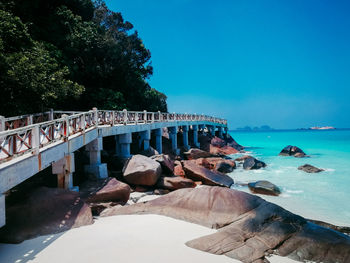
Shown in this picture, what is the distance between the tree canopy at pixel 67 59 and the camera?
9.23 metres

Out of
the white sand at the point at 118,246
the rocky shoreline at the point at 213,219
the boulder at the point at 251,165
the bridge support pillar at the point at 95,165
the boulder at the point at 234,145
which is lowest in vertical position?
the boulder at the point at 234,145

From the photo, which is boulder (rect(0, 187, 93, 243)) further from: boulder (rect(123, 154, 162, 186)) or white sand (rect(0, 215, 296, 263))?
boulder (rect(123, 154, 162, 186))

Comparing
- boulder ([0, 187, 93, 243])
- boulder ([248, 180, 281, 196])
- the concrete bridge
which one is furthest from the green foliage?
boulder ([248, 180, 281, 196])

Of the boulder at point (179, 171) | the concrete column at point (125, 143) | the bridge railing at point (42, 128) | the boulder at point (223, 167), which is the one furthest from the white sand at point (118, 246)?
the boulder at point (223, 167)

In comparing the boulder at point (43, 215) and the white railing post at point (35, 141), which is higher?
the white railing post at point (35, 141)

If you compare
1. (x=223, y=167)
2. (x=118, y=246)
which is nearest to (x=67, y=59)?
(x=223, y=167)

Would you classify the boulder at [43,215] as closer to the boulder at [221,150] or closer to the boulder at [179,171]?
the boulder at [179,171]

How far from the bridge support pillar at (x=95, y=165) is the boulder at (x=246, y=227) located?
9.81 feet

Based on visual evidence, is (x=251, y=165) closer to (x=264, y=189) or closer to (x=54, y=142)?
(x=264, y=189)

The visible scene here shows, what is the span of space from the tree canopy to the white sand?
6435mm

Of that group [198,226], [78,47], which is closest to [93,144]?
[198,226]

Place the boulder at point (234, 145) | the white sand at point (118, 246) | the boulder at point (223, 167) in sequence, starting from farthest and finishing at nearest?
the boulder at point (234, 145), the boulder at point (223, 167), the white sand at point (118, 246)

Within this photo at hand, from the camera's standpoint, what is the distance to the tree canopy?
923 centimetres

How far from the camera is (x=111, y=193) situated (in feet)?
27.2
